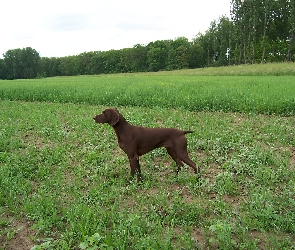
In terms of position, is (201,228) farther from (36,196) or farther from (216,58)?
(216,58)

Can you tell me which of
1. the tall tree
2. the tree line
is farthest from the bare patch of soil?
the tall tree

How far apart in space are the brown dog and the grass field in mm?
570

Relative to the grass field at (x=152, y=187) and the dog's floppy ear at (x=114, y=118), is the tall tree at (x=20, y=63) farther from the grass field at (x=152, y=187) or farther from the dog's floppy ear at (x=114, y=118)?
the dog's floppy ear at (x=114, y=118)

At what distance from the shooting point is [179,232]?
164 inches

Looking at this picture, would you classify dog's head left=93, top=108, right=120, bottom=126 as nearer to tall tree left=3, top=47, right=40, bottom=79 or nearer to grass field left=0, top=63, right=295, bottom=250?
grass field left=0, top=63, right=295, bottom=250

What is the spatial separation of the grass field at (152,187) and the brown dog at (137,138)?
57 centimetres

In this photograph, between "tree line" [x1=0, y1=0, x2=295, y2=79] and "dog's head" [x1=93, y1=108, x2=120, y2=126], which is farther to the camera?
"tree line" [x1=0, y1=0, x2=295, y2=79]

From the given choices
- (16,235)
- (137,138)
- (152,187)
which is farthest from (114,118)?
(16,235)

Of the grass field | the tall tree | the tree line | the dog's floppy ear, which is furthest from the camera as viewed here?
the tall tree

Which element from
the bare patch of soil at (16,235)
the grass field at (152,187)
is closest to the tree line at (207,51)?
the grass field at (152,187)

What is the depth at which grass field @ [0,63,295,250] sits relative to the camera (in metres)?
4.02

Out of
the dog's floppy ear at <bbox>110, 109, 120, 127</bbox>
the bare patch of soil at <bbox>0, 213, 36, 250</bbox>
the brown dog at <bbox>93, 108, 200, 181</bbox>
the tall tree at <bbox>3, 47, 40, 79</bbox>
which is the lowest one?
the bare patch of soil at <bbox>0, 213, 36, 250</bbox>

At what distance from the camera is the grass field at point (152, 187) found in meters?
4.02

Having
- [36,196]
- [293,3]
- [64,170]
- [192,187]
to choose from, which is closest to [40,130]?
[64,170]
